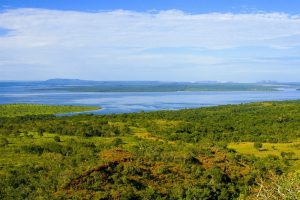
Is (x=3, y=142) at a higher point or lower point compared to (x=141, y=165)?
lower

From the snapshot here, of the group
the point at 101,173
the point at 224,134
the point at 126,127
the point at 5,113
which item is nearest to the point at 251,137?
the point at 224,134

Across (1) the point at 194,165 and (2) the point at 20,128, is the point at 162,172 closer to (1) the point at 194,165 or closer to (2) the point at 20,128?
(1) the point at 194,165

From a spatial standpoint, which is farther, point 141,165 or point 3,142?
point 3,142

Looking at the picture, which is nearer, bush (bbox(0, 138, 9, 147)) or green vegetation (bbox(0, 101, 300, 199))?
green vegetation (bbox(0, 101, 300, 199))

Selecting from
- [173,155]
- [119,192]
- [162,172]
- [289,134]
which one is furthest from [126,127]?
[119,192]

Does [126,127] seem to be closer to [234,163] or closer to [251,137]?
[251,137]

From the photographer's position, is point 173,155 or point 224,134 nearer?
point 173,155

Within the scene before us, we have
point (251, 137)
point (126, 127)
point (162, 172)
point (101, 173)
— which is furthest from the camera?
point (126, 127)

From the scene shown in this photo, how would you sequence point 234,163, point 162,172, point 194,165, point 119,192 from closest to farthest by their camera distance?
point 119,192 < point 162,172 < point 194,165 < point 234,163
